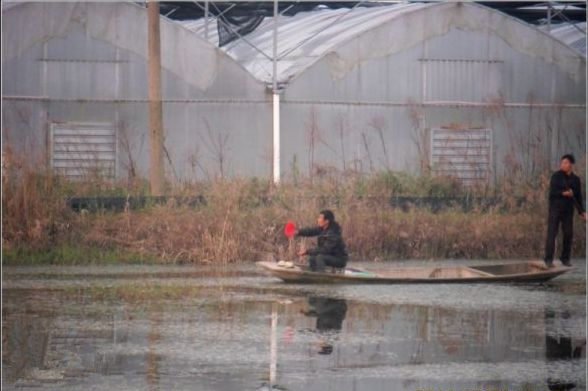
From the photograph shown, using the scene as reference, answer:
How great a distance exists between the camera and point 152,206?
21.7 meters

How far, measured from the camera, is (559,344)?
12859 millimetres

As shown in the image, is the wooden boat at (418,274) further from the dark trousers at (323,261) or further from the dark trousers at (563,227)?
the dark trousers at (563,227)

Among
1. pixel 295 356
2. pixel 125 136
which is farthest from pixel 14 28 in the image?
pixel 295 356

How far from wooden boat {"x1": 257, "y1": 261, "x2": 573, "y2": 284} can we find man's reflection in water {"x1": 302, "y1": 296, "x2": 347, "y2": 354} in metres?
1.00

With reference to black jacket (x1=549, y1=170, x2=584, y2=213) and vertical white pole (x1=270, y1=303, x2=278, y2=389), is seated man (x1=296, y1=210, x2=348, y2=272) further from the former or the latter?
black jacket (x1=549, y1=170, x2=584, y2=213)

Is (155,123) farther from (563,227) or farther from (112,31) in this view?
(563,227)

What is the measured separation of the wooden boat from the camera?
17297 mm

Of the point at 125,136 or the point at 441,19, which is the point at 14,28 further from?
the point at 441,19

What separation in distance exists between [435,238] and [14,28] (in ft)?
37.3

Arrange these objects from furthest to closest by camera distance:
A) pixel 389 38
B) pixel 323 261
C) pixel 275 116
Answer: pixel 389 38 < pixel 275 116 < pixel 323 261

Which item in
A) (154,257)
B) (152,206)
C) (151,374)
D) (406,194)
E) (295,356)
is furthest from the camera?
(406,194)

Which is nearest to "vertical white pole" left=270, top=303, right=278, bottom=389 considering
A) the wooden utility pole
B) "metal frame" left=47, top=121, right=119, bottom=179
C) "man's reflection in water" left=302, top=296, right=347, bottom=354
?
"man's reflection in water" left=302, top=296, right=347, bottom=354

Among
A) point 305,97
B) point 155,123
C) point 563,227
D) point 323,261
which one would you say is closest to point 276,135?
point 305,97

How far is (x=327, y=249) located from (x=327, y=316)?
299 cm
